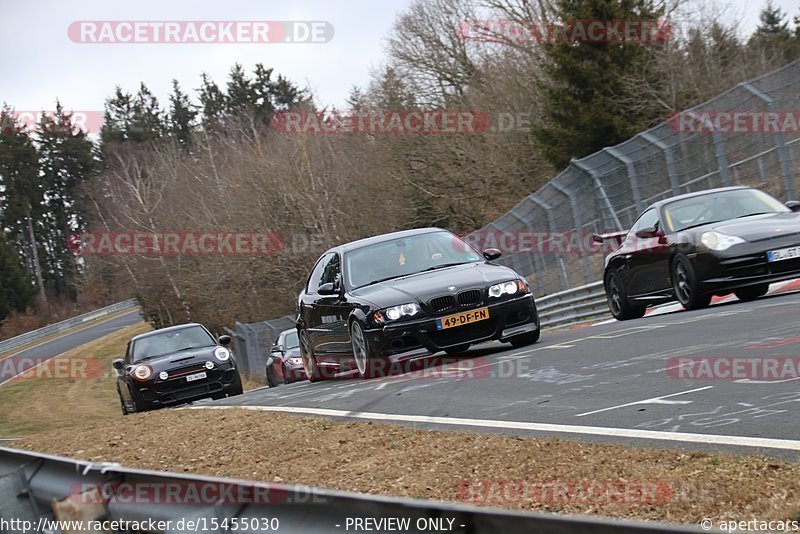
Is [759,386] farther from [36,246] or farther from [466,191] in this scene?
[36,246]

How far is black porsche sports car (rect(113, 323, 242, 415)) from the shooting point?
58.5 feet

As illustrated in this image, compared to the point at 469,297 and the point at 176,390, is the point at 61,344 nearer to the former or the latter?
the point at 176,390

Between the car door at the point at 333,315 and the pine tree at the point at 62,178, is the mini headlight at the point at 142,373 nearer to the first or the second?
the car door at the point at 333,315

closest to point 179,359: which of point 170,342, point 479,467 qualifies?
point 170,342

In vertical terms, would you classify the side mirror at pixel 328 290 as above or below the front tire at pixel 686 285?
above

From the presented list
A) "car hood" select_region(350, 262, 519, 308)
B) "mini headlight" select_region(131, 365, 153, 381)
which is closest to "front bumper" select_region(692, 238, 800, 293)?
"car hood" select_region(350, 262, 519, 308)

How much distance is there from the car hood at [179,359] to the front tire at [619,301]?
20.8 feet

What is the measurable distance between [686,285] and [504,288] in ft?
9.35

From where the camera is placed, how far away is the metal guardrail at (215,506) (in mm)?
2736

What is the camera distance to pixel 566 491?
523cm

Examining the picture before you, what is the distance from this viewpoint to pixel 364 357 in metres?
12.9

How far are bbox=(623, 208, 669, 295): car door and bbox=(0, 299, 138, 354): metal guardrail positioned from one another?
67.7m

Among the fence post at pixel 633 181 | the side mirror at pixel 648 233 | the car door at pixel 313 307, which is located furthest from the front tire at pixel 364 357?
the fence post at pixel 633 181

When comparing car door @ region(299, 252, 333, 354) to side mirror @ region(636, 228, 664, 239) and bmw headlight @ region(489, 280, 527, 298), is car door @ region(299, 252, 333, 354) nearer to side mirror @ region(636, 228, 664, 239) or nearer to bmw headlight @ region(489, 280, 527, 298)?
bmw headlight @ region(489, 280, 527, 298)
